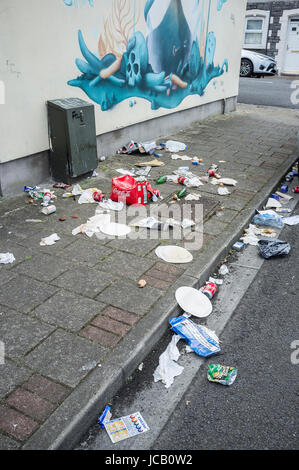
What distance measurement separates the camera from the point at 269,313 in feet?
11.5

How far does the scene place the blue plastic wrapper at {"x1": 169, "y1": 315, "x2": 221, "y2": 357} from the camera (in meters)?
3.04

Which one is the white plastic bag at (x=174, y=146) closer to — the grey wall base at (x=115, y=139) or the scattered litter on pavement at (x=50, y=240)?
the grey wall base at (x=115, y=139)

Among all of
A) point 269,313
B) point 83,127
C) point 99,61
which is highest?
point 99,61

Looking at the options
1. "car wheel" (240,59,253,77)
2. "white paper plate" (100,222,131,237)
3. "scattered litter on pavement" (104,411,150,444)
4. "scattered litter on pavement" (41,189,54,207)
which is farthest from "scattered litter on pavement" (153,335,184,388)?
"car wheel" (240,59,253,77)

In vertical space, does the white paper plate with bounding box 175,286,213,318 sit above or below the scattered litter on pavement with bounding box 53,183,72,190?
below

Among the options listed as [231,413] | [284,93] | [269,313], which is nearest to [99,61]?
[269,313]

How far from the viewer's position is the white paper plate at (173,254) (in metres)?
3.97

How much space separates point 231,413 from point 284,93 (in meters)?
14.3

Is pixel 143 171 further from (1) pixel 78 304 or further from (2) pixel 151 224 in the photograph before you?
(1) pixel 78 304

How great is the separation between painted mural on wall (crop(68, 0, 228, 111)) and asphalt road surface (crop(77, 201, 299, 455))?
13.6ft

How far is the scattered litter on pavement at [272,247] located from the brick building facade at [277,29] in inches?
836

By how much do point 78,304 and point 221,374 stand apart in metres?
1.19

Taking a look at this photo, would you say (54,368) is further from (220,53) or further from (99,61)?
(220,53)

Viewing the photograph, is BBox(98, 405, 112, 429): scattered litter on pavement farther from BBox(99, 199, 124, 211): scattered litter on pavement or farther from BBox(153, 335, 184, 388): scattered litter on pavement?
BBox(99, 199, 124, 211): scattered litter on pavement
